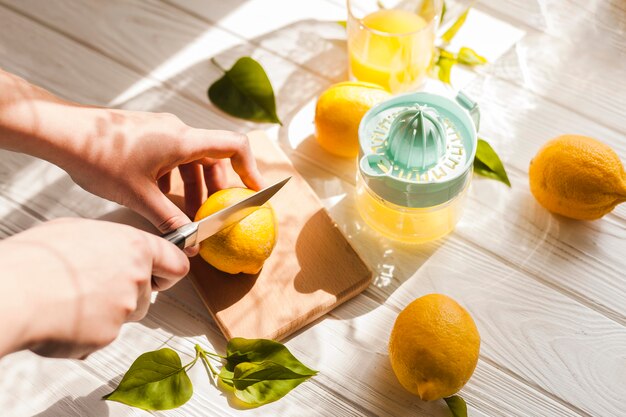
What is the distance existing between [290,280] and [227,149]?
170mm

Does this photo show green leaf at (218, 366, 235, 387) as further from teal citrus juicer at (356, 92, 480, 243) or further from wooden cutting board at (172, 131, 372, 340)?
teal citrus juicer at (356, 92, 480, 243)

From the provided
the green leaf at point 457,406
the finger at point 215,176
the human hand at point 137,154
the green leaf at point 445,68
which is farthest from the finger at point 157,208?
the green leaf at point 445,68

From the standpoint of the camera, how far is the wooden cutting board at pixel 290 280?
0.81 metres

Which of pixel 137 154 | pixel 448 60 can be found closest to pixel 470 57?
pixel 448 60

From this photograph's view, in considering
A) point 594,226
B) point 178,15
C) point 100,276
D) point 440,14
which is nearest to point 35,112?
point 100,276

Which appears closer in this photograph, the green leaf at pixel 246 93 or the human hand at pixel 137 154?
the human hand at pixel 137 154

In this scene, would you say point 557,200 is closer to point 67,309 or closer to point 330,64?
point 330,64

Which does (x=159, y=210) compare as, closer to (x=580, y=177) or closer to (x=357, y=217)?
(x=357, y=217)

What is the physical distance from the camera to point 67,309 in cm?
57

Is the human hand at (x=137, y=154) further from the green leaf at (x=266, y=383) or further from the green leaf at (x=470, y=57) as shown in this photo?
the green leaf at (x=470, y=57)

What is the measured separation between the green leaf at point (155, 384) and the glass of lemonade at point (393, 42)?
0.47 metres

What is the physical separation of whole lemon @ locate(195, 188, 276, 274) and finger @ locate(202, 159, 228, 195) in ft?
0.17

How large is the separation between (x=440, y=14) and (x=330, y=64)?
6.8 inches

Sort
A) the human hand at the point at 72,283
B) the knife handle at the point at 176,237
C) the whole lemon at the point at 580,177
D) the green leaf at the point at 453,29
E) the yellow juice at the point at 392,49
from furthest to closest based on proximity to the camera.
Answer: the green leaf at the point at 453,29, the yellow juice at the point at 392,49, the whole lemon at the point at 580,177, the knife handle at the point at 176,237, the human hand at the point at 72,283
